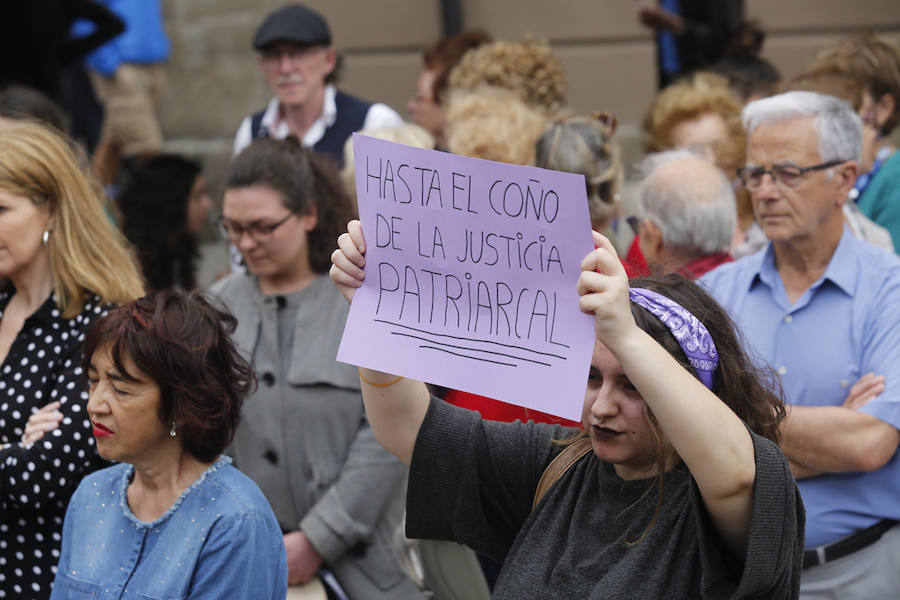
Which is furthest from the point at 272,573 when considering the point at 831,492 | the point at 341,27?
the point at 341,27

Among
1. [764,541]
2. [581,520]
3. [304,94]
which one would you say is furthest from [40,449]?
[304,94]

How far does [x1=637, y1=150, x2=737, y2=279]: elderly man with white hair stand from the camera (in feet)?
13.7

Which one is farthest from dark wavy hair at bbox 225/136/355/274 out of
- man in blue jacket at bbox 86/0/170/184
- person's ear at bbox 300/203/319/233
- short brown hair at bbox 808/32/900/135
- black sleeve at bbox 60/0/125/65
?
man in blue jacket at bbox 86/0/170/184

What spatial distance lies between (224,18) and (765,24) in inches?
164

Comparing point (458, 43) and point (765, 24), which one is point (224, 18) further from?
point (765, 24)

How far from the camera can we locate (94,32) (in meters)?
7.23

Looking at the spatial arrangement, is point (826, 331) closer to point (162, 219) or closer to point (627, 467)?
point (627, 467)

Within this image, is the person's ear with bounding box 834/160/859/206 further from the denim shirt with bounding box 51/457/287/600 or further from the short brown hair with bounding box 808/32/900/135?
the denim shirt with bounding box 51/457/287/600

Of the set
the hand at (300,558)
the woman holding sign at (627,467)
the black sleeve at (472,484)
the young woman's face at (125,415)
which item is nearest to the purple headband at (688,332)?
the woman holding sign at (627,467)

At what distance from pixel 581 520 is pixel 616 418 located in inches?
8.6

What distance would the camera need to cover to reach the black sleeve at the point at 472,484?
100 inches

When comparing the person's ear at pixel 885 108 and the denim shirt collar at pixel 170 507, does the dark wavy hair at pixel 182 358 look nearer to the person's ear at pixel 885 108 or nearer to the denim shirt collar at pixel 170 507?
the denim shirt collar at pixel 170 507

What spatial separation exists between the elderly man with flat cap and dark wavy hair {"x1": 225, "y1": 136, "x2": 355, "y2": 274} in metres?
1.68

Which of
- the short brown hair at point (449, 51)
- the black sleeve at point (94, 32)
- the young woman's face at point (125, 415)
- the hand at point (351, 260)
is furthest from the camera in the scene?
the black sleeve at point (94, 32)
